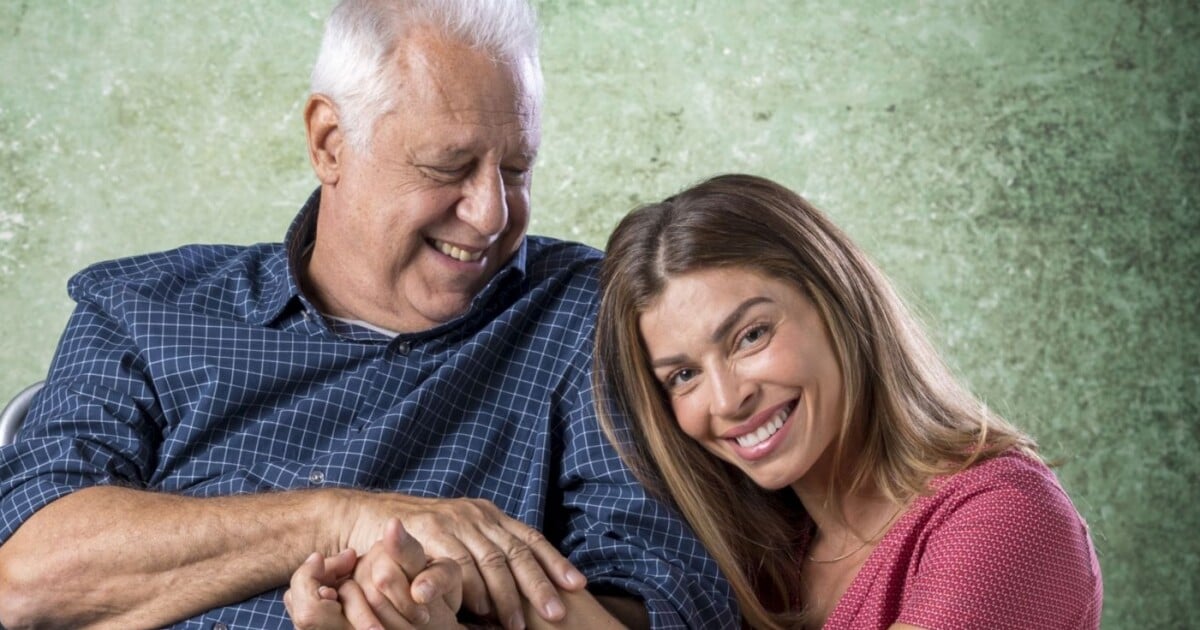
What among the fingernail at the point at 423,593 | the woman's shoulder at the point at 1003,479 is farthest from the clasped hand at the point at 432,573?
the woman's shoulder at the point at 1003,479

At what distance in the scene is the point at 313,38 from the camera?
3.49m

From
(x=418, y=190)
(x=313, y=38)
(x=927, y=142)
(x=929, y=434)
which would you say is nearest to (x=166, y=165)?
(x=313, y=38)

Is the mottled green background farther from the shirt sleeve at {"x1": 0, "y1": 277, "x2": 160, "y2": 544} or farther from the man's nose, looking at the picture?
the man's nose

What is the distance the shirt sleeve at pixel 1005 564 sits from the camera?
177 cm

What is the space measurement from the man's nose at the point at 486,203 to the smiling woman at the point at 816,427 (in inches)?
7.1

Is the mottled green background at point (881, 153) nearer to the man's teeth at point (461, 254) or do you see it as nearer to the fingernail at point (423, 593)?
the man's teeth at point (461, 254)

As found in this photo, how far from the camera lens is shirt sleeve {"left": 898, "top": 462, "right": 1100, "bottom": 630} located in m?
1.77

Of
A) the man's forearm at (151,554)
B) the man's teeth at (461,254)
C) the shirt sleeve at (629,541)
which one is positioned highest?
the man's teeth at (461,254)

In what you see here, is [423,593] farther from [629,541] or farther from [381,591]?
[629,541]

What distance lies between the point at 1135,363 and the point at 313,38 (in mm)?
2229

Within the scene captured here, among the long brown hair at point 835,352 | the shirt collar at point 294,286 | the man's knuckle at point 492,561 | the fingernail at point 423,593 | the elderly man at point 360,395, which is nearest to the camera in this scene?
the fingernail at point 423,593

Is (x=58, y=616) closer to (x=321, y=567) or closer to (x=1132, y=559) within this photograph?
(x=321, y=567)

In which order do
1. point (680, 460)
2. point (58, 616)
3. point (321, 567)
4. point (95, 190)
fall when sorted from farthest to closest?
1. point (95, 190)
2. point (680, 460)
3. point (58, 616)
4. point (321, 567)

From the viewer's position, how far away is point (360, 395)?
6.81 ft
